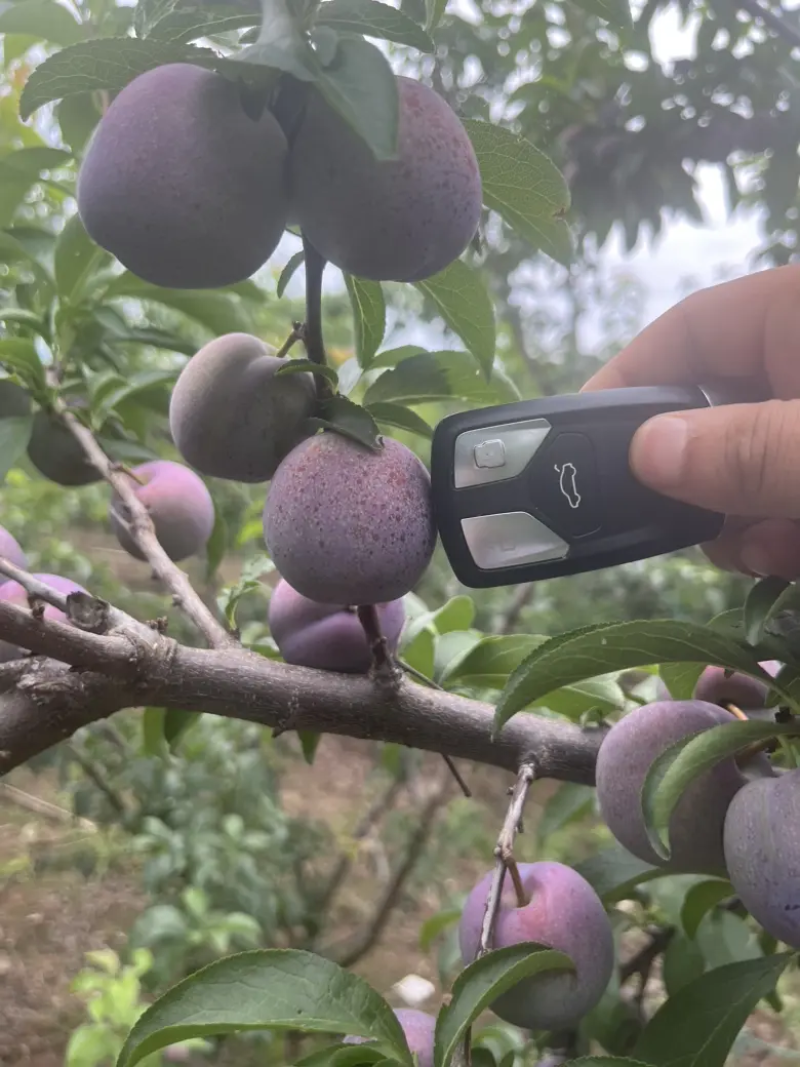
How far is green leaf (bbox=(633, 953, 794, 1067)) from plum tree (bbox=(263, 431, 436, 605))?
0.41 metres

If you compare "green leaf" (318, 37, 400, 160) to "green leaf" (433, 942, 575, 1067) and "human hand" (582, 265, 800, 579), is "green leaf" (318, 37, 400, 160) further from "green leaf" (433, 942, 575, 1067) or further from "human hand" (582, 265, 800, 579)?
"green leaf" (433, 942, 575, 1067)

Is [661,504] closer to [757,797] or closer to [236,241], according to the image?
[757,797]

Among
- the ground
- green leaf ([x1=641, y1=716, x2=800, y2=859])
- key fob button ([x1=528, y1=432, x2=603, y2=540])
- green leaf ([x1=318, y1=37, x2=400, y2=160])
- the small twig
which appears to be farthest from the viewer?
the ground

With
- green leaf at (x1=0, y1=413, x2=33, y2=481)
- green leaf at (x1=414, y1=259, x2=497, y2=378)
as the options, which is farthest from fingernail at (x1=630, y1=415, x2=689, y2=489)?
green leaf at (x1=0, y1=413, x2=33, y2=481)

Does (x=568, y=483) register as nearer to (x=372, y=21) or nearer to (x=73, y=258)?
(x=372, y=21)

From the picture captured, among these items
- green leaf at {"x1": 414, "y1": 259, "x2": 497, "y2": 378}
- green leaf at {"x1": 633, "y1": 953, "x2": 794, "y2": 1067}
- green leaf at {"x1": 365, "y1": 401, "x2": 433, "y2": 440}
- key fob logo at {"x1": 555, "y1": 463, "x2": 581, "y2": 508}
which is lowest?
green leaf at {"x1": 633, "y1": 953, "x2": 794, "y2": 1067}

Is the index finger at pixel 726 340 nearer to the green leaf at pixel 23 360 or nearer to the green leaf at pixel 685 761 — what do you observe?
the green leaf at pixel 685 761

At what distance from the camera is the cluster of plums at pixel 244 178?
0.39 metres

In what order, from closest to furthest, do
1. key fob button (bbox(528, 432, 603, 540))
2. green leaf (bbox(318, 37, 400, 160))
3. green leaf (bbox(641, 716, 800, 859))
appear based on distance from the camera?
green leaf (bbox(318, 37, 400, 160))
green leaf (bbox(641, 716, 800, 859))
key fob button (bbox(528, 432, 603, 540))

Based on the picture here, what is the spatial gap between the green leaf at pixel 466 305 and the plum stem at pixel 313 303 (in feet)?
0.25

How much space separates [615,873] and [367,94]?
0.64 m

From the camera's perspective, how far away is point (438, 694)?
25.7 inches

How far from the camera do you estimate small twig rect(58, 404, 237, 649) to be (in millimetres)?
657

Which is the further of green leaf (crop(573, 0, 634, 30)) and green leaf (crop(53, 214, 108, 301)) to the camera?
green leaf (crop(53, 214, 108, 301))
